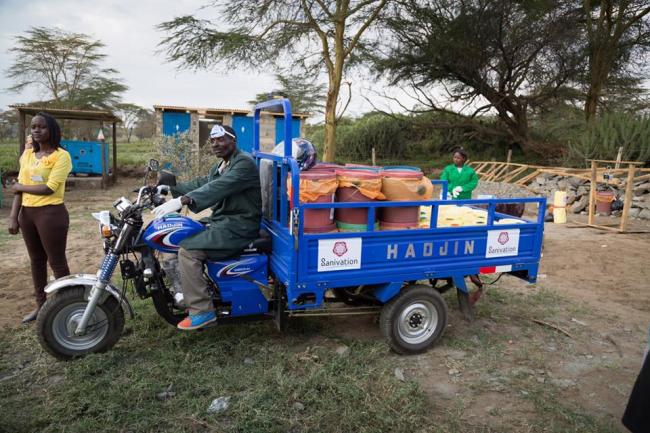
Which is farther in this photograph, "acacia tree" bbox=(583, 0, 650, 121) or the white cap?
"acacia tree" bbox=(583, 0, 650, 121)

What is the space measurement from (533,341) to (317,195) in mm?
2552

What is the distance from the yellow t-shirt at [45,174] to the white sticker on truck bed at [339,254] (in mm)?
2345

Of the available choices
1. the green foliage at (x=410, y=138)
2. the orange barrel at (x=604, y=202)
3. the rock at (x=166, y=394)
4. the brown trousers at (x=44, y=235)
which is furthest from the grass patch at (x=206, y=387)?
the green foliage at (x=410, y=138)

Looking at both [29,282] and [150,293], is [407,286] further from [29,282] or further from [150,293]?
[29,282]

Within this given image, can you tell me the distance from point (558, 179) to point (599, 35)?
660 centimetres

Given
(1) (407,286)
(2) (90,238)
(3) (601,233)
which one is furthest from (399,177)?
(3) (601,233)

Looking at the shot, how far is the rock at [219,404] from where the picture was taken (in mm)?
3010

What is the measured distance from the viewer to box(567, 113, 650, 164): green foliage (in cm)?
1359

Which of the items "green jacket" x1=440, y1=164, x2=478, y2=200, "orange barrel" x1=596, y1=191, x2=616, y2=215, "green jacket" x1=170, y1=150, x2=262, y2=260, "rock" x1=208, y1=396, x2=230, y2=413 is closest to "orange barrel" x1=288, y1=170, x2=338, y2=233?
"green jacket" x1=170, y1=150, x2=262, y2=260

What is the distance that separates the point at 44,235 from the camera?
403 cm

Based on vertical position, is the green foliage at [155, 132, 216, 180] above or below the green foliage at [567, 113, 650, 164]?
below

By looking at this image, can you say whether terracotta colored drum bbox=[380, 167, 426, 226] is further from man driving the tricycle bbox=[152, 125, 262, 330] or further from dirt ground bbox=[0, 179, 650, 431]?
dirt ground bbox=[0, 179, 650, 431]

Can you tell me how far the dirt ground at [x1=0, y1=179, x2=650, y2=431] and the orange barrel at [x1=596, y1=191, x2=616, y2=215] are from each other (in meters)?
4.94

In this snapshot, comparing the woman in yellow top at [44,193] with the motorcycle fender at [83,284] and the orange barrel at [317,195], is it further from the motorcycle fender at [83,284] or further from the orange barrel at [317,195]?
the orange barrel at [317,195]
